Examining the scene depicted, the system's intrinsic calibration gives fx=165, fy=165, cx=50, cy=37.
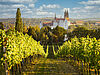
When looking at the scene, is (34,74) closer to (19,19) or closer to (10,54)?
(10,54)

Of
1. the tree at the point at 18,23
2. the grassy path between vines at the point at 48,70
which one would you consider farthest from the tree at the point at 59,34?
the grassy path between vines at the point at 48,70

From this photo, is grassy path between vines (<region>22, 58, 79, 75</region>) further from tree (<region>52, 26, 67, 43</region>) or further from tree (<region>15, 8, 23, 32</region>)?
tree (<region>52, 26, 67, 43</region>)

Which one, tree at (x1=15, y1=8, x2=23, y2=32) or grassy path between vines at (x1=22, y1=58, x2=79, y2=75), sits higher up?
tree at (x1=15, y1=8, x2=23, y2=32)

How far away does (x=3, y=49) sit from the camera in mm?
10250

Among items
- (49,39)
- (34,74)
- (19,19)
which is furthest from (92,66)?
(49,39)

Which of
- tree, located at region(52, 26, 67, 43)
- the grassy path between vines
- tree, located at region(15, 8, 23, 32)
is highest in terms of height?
tree, located at region(15, 8, 23, 32)

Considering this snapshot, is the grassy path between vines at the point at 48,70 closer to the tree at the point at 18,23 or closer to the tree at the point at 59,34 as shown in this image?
the tree at the point at 18,23

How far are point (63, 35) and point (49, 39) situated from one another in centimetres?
1059

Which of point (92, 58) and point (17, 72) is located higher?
point (92, 58)

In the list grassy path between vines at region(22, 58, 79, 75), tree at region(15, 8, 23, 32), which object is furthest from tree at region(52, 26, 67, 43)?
grassy path between vines at region(22, 58, 79, 75)

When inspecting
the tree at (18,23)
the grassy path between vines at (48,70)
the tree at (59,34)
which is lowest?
the tree at (59,34)

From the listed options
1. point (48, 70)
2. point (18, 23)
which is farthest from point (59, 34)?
point (48, 70)

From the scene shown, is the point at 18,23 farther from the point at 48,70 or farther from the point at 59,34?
the point at 59,34

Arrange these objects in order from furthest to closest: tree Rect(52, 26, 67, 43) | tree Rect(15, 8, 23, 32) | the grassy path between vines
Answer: tree Rect(52, 26, 67, 43) → tree Rect(15, 8, 23, 32) → the grassy path between vines
